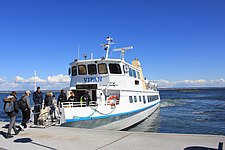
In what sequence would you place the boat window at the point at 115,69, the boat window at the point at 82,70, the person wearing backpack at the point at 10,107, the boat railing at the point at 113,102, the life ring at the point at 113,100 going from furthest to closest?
the boat window at the point at 82,70, the boat window at the point at 115,69, the life ring at the point at 113,100, the boat railing at the point at 113,102, the person wearing backpack at the point at 10,107

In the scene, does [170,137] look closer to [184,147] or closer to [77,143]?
[184,147]

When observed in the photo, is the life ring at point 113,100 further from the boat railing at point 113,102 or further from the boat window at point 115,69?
the boat window at point 115,69

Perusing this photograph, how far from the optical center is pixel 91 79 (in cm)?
1722

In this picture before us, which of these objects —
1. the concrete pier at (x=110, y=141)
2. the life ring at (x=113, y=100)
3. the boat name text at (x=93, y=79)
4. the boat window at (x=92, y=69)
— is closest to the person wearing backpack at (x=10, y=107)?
the concrete pier at (x=110, y=141)

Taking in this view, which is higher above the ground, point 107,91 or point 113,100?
point 107,91

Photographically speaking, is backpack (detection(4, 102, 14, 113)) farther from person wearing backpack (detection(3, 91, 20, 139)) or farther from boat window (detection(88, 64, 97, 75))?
boat window (detection(88, 64, 97, 75))

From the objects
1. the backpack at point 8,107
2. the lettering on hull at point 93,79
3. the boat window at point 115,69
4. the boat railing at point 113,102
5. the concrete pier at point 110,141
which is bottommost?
the concrete pier at point 110,141

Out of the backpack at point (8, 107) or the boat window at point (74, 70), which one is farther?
the boat window at point (74, 70)

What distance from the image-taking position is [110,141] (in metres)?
7.65

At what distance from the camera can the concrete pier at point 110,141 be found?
6824 mm

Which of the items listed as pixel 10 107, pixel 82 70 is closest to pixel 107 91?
pixel 82 70

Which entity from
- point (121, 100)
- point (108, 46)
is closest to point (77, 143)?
point (121, 100)

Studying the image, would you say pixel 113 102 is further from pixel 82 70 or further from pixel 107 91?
pixel 82 70

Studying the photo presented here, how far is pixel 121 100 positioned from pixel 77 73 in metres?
4.19
